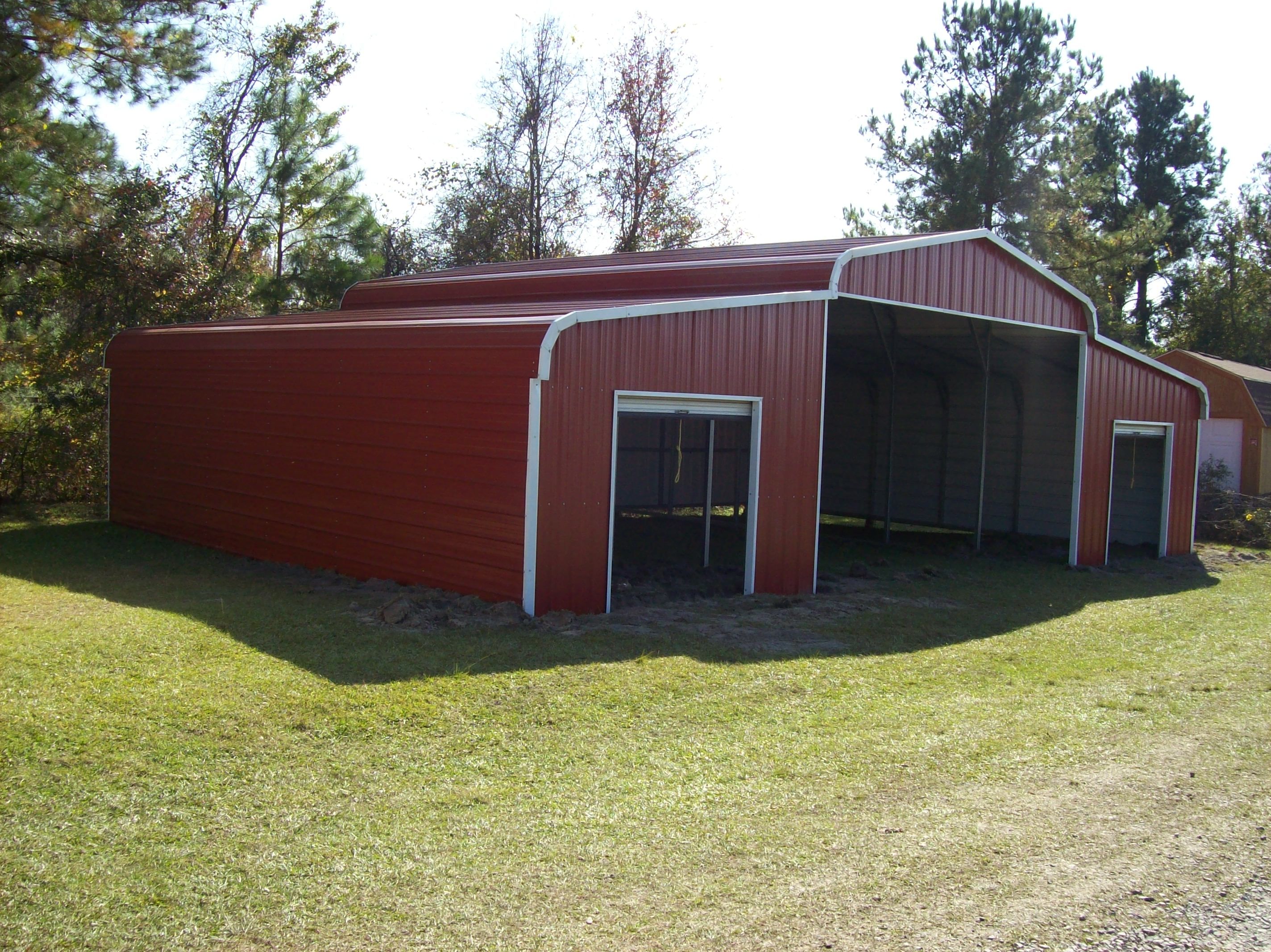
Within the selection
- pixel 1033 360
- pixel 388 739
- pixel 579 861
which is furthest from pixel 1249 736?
pixel 1033 360

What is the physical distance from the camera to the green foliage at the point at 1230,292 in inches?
1507

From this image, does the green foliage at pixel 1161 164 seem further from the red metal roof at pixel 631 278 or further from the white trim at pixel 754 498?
the white trim at pixel 754 498

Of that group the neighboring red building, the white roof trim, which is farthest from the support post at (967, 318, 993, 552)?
the neighboring red building

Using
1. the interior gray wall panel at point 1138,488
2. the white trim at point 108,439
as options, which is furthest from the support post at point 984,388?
the white trim at point 108,439

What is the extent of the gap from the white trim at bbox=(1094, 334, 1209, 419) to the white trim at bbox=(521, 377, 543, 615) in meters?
9.09

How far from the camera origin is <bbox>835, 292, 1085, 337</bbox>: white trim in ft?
37.7

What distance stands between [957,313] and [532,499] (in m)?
6.47

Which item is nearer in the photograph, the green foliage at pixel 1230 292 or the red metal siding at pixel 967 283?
the red metal siding at pixel 967 283

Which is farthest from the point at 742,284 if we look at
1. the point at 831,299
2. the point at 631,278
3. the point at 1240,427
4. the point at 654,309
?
the point at 1240,427

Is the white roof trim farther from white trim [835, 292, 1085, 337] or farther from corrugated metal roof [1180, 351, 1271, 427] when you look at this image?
corrugated metal roof [1180, 351, 1271, 427]

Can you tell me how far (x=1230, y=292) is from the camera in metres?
38.4

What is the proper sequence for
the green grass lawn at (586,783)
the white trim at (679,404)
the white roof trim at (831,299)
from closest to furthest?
the green grass lawn at (586,783), the white roof trim at (831,299), the white trim at (679,404)

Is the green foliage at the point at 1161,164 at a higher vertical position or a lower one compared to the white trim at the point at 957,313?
higher

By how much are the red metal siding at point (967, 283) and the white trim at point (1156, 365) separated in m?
0.52
